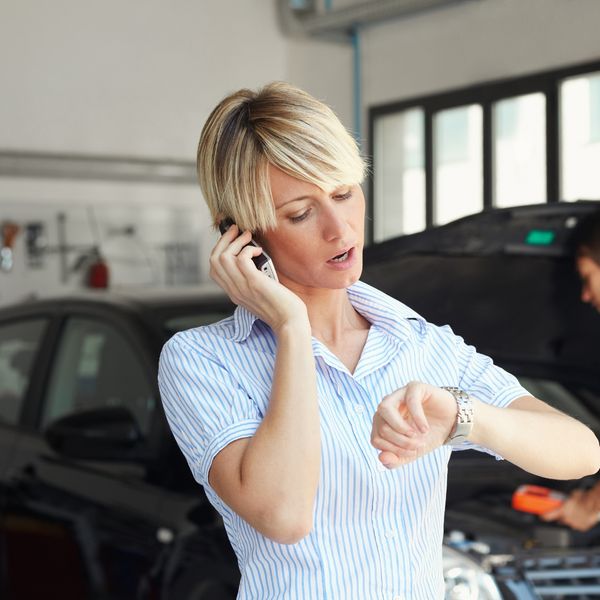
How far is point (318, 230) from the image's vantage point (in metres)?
1.32

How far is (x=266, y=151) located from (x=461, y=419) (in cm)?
38

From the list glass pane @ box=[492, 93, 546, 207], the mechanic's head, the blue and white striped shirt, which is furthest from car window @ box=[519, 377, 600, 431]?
glass pane @ box=[492, 93, 546, 207]

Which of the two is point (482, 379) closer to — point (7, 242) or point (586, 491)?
point (586, 491)

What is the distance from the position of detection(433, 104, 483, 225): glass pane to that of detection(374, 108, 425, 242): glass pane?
0.46 ft

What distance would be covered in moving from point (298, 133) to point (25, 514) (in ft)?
6.79

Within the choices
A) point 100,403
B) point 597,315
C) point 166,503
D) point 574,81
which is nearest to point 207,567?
point 166,503

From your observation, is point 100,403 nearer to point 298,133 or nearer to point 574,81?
point 298,133

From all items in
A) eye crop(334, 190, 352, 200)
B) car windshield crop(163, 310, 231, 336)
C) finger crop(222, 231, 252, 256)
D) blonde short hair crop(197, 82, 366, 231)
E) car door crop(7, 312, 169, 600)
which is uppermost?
blonde short hair crop(197, 82, 366, 231)

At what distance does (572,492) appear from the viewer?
2230mm

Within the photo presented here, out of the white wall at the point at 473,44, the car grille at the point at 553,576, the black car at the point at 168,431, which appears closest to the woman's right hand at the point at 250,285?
the black car at the point at 168,431

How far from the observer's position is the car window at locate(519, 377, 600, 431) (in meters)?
2.47

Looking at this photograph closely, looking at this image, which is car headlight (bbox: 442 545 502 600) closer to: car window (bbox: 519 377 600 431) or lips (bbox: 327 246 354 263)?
car window (bbox: 519 377 600 431)

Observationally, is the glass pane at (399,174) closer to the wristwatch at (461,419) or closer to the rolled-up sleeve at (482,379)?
the rolled-up sleeve at (482,379)

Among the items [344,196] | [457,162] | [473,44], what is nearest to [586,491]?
[344,196]
